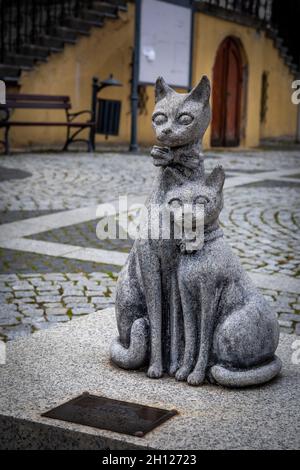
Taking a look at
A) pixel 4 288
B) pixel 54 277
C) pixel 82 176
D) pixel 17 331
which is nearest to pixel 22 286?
pixel 4 288

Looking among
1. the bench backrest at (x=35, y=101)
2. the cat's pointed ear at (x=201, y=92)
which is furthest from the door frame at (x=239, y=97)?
the cat's pointed ear at (x=201, y=92)

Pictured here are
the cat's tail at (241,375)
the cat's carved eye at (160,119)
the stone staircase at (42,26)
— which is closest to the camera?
the cat's tail at (241,375)

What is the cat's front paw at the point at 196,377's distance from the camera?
11.7ft

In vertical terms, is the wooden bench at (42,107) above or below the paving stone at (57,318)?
above

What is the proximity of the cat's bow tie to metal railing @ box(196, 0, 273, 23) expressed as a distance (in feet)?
54.1

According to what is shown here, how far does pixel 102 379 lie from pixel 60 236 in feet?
14.2

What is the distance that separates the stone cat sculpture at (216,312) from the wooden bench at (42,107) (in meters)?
11.8

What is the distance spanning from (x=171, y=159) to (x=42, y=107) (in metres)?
12.7

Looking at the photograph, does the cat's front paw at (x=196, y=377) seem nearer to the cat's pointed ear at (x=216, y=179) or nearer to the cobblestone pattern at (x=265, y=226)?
the cat's pointed ear at (x=216, y=179)

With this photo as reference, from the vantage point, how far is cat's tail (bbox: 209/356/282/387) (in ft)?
11.6

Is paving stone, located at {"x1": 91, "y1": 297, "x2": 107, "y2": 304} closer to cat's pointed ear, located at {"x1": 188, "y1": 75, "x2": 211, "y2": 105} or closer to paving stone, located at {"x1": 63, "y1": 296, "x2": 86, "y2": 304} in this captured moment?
paving stone, located at {"x1": 63, "y1": 296, "x2": 86, "y2": 304}

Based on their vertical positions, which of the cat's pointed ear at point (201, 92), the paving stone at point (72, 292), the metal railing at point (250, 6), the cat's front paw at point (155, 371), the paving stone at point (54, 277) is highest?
the metal railing at point (250, 6)

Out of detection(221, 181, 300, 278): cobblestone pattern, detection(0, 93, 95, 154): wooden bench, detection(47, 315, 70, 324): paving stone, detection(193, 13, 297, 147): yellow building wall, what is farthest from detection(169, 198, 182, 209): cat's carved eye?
detection(193, 13, 297, 147): yellow building wall

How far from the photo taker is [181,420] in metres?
3.21
